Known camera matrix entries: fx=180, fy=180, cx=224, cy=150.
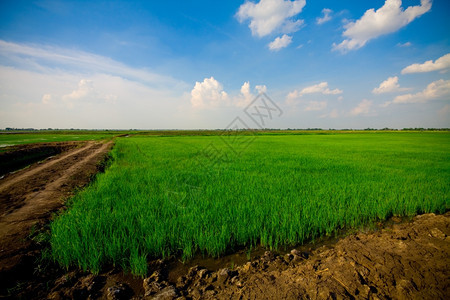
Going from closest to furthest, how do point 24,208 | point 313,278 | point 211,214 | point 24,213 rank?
point 313,278 < point 211,214 < point 24,213 < point 24,208

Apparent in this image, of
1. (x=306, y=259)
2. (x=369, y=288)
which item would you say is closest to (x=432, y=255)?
(x=369, y=288)

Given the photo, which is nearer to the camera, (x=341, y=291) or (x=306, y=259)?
(x=341, y=291)

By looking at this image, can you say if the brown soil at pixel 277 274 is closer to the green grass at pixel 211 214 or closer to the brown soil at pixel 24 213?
the brown soil at pixel 24 213

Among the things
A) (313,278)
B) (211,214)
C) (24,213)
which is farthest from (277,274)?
(24,213)

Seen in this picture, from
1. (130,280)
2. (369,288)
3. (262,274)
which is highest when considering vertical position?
(369,288)

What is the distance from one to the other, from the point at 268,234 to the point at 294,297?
4.25 feet

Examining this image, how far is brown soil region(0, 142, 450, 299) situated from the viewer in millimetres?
1735

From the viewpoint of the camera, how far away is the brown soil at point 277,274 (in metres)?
1.74

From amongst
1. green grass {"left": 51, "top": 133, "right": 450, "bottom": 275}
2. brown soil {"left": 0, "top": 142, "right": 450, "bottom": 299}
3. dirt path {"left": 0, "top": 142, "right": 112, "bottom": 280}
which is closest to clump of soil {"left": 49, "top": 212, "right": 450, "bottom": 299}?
brown soil {"left": 0, "top": 142, "right": 450, "bottom": 299}

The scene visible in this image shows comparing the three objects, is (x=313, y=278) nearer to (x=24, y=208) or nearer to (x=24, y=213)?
(x=24, y=213)

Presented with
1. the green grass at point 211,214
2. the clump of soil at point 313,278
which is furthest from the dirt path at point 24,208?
the clump of soil at point 313,278

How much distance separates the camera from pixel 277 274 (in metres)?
2.03

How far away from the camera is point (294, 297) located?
1.66 m

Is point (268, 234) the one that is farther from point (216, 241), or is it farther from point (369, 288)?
point (369, 288)
